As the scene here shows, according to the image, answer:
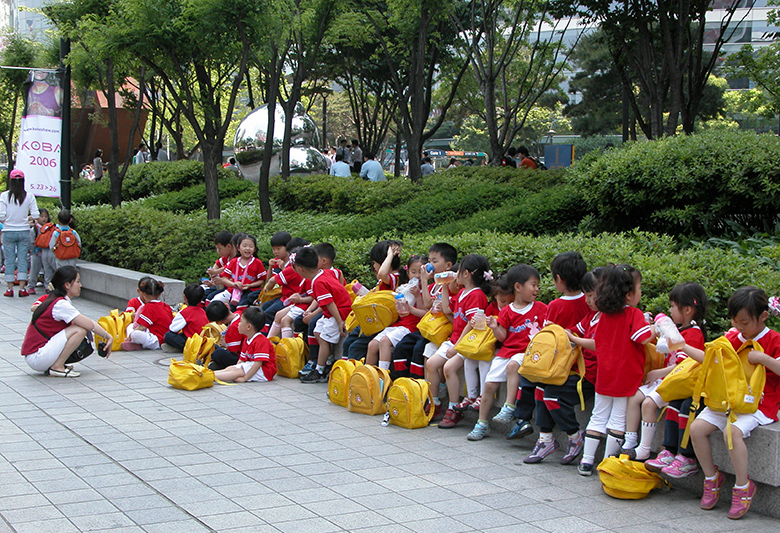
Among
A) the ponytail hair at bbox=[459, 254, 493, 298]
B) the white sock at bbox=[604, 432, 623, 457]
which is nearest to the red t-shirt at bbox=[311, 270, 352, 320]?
the ponytail hair at bbox=[459, 254, 493, 298]

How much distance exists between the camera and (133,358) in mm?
8719

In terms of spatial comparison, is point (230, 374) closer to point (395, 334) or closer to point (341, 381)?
point (341, 381)

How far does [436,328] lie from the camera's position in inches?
248

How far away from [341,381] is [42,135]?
956 centimetres

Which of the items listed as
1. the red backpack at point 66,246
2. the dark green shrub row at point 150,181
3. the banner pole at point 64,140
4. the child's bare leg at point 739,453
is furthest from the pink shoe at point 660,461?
the dark green shrub row at point 150,181

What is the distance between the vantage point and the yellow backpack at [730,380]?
421cm

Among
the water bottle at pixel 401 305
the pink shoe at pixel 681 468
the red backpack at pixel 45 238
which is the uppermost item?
the red backpack at pixel 45 238

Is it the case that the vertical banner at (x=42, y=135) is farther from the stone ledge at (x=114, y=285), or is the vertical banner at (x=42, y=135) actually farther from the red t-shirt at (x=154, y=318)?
the red t-shirt at (x=154, y=318)

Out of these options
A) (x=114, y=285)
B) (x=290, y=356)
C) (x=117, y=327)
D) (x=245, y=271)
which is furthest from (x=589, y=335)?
(x=114, y=285)

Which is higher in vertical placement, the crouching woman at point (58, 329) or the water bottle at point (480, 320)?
the water bottle at point (480, 320)

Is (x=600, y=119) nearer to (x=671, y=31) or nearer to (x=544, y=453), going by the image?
(x=671, y=31)

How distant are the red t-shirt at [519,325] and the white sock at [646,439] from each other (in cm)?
112

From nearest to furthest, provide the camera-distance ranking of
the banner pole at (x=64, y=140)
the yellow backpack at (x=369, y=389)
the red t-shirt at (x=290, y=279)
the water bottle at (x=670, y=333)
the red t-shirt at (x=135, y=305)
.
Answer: the water bottle at (x=670, y=333)
the yellow backpack at (x=369, y=389)
the red t-shirt at (x=290, y=279)
the red t-shirt at (x=135, y=305)
the banner pole at (x=64, y=140)

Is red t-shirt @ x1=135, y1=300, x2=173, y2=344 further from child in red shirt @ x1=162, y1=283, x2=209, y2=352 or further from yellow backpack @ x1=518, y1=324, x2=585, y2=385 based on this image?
yellow backpack @ x1=518, y1=324, x2=585, y2=385
